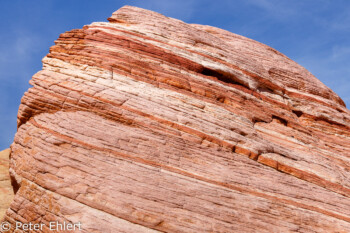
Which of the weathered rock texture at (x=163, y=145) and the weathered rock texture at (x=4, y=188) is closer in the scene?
the weathered rock texture at (x=163, y=145)

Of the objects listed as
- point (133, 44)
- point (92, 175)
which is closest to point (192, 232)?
point (92, 175)

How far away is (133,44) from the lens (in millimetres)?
13516

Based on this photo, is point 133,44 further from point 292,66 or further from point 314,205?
point 292,66

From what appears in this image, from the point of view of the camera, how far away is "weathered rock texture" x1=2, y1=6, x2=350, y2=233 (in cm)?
855

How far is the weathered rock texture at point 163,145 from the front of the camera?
28.0 ft

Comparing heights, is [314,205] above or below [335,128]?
below

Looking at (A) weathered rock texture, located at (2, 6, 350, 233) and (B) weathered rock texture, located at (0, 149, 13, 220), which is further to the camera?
(B) weathered rock texture, located at (0, 149, 13, 220)

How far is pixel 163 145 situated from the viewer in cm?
1014

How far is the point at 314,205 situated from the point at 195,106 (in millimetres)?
5869

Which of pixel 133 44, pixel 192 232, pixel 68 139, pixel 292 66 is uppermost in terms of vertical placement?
pixel 292 66

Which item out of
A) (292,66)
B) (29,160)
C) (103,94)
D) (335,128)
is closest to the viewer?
(29,160)

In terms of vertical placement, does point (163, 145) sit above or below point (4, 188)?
above

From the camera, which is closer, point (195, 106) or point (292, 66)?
point (195, 106)

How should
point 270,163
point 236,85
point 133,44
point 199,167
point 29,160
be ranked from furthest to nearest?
point 236,85 < point 133,44 < point 270,163 < point 199,167 < point 29,160
